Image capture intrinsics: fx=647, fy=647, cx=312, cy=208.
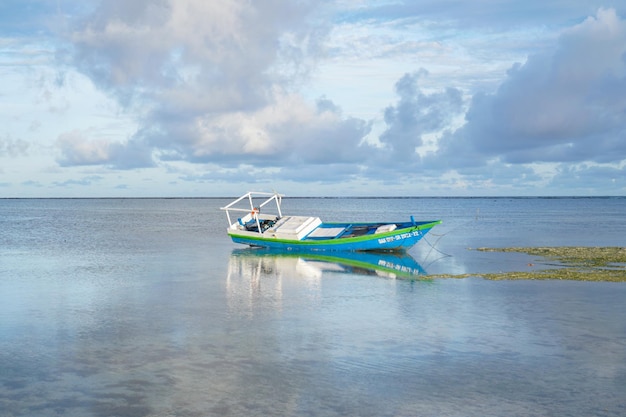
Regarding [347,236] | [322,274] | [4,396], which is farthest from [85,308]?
[347,236]

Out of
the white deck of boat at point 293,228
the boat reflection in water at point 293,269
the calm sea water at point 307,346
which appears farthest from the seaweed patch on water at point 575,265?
the white deck of boat at point 293,228

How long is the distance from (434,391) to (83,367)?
849cm

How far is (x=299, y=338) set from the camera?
19.1 m

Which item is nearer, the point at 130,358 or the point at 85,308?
the point at 130,358

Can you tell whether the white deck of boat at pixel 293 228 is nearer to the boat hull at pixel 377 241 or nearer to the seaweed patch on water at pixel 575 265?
the boat hull at pixel 377 241

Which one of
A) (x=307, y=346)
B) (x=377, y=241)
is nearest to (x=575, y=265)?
(x=377, y=241)

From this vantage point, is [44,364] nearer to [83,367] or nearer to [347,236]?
[83,367]

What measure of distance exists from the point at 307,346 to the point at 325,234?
100.0 feet

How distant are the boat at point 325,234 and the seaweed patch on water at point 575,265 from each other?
7895 mm

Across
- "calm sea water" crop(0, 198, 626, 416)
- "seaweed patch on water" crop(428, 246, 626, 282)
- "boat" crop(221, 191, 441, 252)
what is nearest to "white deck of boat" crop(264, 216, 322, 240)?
"boat" crop(221, 191, 441, 252)

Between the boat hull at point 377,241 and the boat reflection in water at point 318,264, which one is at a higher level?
the boat hull at point 377,241

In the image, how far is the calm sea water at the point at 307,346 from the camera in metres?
13.4

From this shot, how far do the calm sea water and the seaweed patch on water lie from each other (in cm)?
186

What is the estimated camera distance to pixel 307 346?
18109mm
